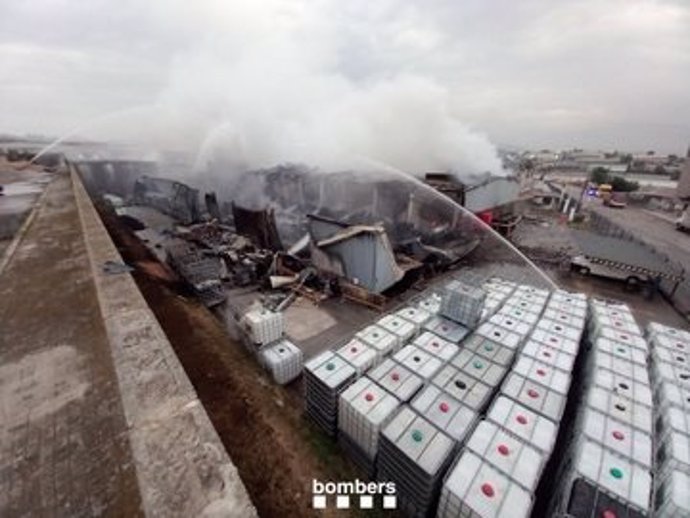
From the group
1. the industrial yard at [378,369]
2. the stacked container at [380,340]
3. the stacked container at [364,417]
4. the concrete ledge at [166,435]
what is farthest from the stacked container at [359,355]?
the concrete ledge at [166,435]

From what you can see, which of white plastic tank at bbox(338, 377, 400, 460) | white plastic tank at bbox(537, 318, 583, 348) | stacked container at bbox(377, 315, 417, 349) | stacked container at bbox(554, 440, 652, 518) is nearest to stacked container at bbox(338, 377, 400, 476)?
white plastic tank at bbox(338, 377, 400, 460)

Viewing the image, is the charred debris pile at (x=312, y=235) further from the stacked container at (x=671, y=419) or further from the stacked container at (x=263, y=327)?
the stacked container at (x=671, y=419)

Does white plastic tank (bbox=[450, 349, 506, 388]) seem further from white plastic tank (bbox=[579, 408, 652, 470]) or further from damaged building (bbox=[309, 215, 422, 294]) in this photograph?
damaged building (bbox=[309, 215, 422, 294])

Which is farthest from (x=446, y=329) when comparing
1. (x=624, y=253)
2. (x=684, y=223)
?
(x=684, y=223)

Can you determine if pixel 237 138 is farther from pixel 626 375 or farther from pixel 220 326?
pixel 626 375

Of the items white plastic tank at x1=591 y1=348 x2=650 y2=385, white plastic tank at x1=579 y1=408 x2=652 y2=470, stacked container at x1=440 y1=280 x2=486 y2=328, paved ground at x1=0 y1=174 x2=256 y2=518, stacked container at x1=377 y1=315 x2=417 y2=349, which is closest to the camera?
paved ground at x1=0 y1=174 x2=256 y2=518
